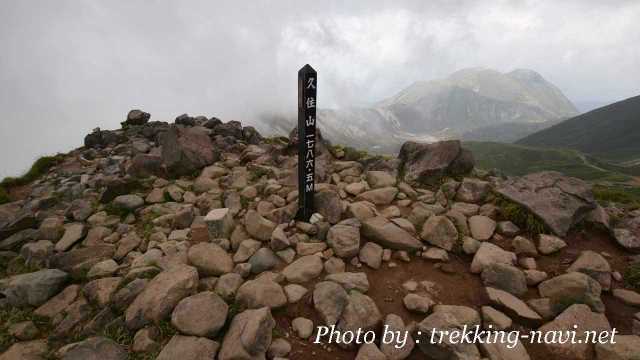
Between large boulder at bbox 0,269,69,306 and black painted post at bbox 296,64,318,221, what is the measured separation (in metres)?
6.64

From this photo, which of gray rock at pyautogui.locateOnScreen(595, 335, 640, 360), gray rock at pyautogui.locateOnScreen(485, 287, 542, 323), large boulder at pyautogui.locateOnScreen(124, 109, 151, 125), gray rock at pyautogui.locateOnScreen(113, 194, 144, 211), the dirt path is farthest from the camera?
large boulder at pyautogui.locateOnScreen(124, 109, 151, 125)

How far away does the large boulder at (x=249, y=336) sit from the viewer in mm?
5980

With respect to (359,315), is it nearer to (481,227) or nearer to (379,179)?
(481,227)

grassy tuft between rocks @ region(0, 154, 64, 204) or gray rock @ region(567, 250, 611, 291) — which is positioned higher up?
grassy tuft between rocks @ region(0, 154, 64, 204)

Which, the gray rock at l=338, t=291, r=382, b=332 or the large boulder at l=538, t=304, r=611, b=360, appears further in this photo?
the gray rock at l=338, t=291, r=382, b=332

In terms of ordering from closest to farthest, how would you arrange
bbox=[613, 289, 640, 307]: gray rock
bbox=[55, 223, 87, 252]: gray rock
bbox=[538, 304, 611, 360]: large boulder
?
bbox=[538, 304, 611, 360]: large boulder < bbox=[613, 289, 640, 307]: gray rock < bbox=[55, 223, 87, 252]: gray rock

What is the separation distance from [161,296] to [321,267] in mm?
3689

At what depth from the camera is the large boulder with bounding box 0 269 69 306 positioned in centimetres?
821

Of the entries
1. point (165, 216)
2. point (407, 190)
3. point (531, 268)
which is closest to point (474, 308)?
point (531, 268)

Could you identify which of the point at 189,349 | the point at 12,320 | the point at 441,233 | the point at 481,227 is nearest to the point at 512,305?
the point at 441,233

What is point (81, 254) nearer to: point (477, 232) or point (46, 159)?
point (477, 232)

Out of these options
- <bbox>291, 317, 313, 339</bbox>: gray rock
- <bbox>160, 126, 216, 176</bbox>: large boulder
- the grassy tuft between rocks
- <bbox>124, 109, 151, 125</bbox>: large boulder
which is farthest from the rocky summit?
<bbox>124, 109, 151, 125</bbox>: large boulder

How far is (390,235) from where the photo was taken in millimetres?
9000

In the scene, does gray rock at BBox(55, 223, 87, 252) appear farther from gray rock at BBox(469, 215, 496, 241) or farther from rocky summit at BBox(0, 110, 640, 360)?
gray rock at BBox(469, 215, 496, 241)
